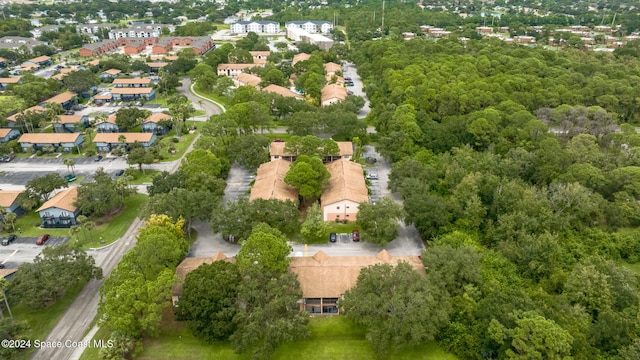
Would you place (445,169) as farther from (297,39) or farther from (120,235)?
(297,39)

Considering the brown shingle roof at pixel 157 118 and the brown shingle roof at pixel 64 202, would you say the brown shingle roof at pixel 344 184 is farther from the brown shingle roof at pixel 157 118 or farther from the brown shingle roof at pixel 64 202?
the brown shingle roof at pixel 157 118

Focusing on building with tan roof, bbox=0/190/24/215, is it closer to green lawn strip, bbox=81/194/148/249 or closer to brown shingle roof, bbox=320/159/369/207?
green lawn strip, bbox=81/194/148/249

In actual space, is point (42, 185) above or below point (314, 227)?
above

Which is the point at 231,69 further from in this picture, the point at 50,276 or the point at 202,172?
the point at 50,276

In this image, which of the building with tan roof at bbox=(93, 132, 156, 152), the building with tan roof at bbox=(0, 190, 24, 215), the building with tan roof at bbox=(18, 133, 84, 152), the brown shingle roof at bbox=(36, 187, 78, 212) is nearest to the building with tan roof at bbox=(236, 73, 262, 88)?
the building with tan roof at bbox=(93, 132, 156, 152)

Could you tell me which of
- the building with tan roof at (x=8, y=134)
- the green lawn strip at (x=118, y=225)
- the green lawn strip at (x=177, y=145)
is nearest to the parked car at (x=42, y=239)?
the green lawn strip at (x=118, y=225)

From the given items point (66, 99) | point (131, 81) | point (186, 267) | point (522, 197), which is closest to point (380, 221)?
point (522, 197)
